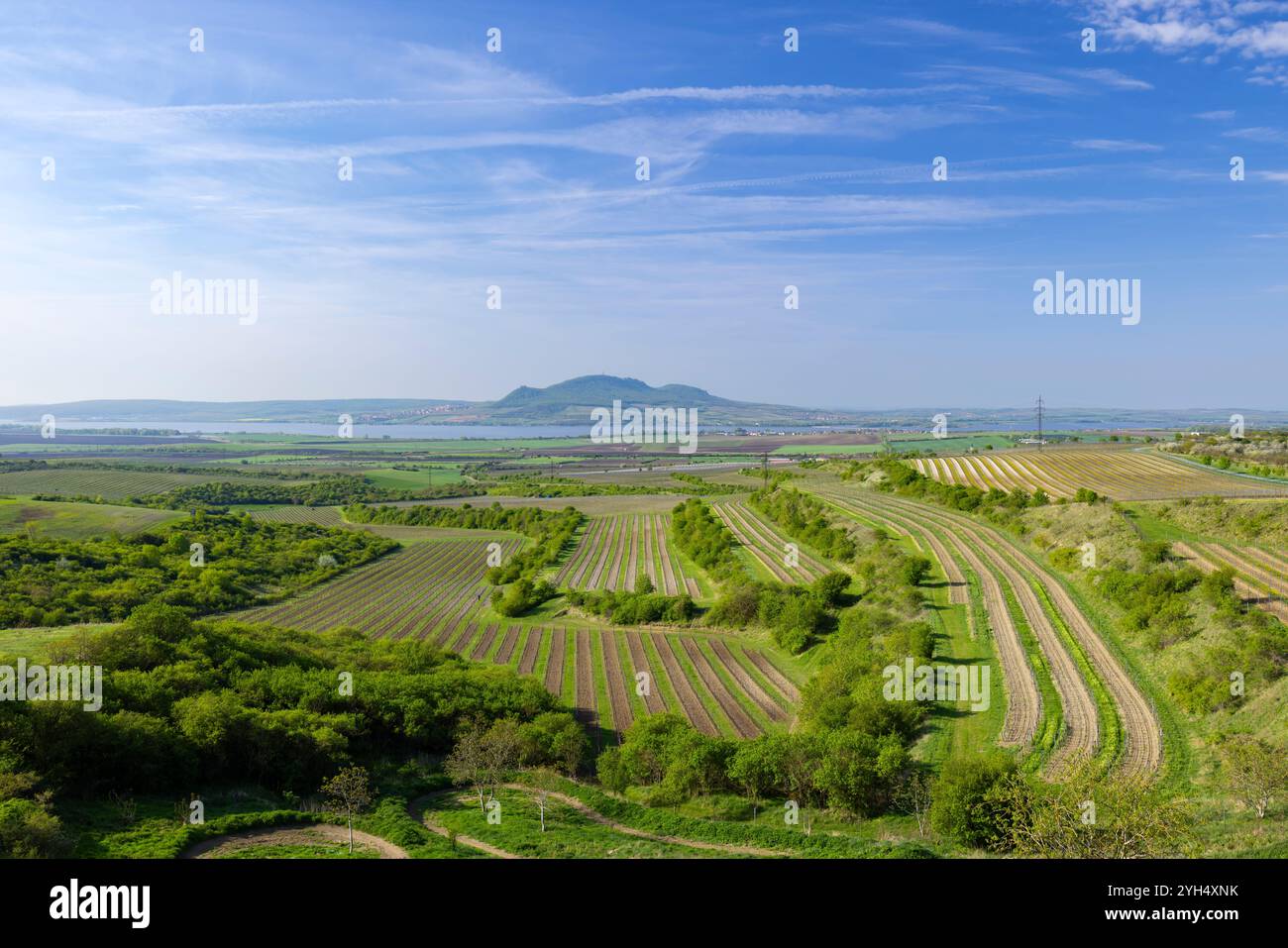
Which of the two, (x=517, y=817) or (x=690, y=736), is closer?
(x=517, y=817)

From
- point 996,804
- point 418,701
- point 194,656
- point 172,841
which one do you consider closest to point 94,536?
point 194,656

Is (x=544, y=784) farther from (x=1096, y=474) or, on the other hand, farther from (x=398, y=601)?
(x=1096, y=474)

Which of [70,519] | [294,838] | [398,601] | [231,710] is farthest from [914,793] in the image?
[70,519]

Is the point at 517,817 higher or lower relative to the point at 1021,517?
lower

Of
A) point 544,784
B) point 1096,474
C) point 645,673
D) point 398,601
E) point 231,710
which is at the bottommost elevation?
point 398,601

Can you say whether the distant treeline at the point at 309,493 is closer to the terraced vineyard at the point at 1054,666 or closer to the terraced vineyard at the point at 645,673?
the terraced vineyard at the point at 645,673

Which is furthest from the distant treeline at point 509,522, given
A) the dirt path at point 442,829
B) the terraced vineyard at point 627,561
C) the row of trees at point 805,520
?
the dirt path at point 442,829

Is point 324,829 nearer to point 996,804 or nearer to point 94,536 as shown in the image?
point 996,804
